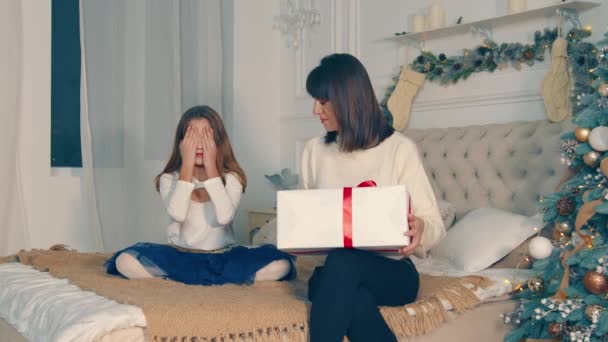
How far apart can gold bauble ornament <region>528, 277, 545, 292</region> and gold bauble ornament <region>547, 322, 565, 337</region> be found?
170mm

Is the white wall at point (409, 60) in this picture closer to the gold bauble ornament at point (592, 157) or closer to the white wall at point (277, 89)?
the white wall at point (277, 89)

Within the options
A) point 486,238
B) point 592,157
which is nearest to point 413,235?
point 592,157

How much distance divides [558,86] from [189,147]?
1554mm

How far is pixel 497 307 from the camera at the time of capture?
2.46 metres

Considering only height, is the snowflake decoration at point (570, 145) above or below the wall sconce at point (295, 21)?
below

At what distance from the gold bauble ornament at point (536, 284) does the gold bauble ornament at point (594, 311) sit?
26 cm

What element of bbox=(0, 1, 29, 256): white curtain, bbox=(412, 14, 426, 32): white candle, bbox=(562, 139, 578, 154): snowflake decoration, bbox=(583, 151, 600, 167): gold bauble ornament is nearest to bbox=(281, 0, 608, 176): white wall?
bbox=(412, 14, 426, 32): white candle

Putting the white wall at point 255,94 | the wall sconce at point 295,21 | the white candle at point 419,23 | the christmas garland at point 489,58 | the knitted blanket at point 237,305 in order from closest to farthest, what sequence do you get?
1. the knitted blanket at point 237,305
2. the christmas garland at point 489,58
3. the white candle at point 419,23
4. the wall sconce at point 295,21
5. the white wall at point 255,94

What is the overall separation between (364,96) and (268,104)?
275cm

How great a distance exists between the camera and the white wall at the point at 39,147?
405 cm

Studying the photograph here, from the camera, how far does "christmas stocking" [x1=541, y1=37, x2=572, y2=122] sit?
10.0ft

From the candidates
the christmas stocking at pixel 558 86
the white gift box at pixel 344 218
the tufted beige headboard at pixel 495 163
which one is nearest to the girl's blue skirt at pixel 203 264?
the white gift box at pixel 344 218

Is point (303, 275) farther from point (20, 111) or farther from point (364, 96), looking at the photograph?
point (20, 111)

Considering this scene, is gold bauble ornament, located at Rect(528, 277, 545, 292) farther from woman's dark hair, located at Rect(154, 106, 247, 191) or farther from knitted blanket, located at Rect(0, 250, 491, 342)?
woman's dark hair, located at Rect(154, 106, 247, 191)
